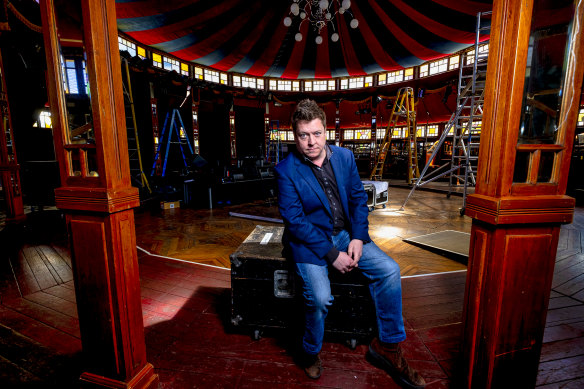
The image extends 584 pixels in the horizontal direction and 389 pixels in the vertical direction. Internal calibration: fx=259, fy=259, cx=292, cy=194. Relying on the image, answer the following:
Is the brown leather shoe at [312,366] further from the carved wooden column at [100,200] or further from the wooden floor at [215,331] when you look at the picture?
the carved wooden column at [100,200]

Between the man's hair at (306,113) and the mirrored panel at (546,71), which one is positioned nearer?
the mirrored panel at (546,71)

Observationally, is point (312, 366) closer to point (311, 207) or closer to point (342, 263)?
point (342, 263)

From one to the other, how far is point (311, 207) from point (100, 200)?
893 mm

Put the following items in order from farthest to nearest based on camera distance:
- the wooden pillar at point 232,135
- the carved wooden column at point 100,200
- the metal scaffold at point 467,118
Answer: the wooden pillar at point 232,135, the metal scaffold at point 467,118, the carved wooden column at point 100,200

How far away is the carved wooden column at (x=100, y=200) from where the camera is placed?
0.96m

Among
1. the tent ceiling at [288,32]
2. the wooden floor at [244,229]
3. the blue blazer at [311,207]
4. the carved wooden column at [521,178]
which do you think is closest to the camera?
the carved wooden column at [521,178]

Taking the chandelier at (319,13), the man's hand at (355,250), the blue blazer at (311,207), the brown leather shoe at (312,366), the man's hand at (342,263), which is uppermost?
the chandelier at (319,13)

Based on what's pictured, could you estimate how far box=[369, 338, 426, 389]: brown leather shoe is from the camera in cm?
113

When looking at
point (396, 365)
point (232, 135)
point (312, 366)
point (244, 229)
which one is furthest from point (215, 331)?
point (232, 135)

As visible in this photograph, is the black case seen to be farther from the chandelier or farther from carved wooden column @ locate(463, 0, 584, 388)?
the chandelier

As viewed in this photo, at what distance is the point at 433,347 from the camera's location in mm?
1373

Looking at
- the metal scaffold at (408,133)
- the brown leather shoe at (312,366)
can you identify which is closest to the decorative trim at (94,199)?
the brown leather shoe at (312,366)

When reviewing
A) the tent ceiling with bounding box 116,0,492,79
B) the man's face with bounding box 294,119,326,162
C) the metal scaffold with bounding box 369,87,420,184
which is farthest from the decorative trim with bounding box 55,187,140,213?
the metal scaffold with bounding box 369,87,420,184

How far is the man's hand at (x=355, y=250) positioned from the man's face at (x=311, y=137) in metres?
0.48
